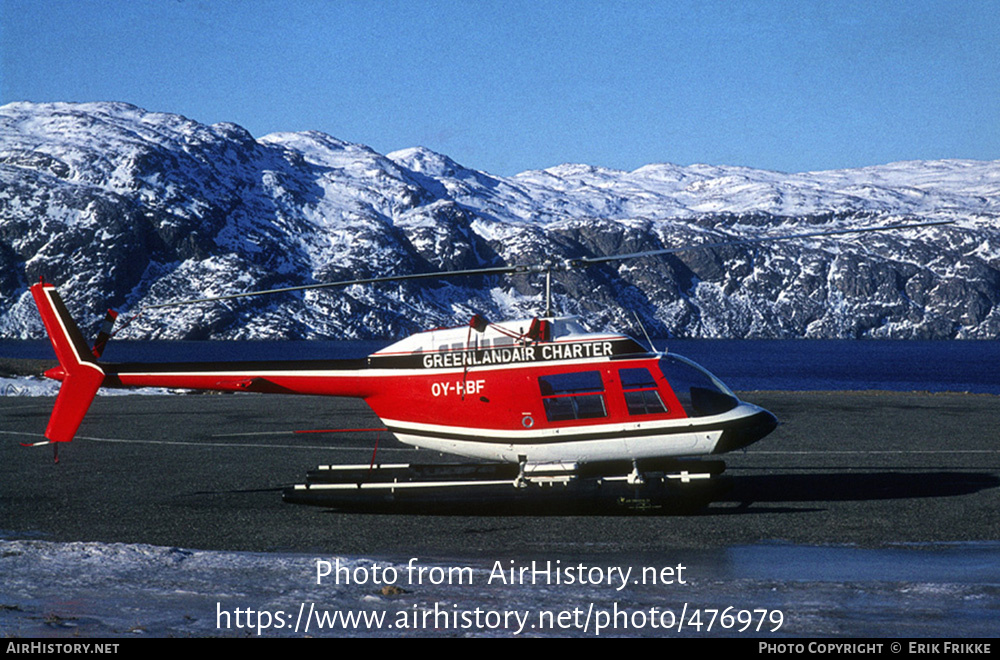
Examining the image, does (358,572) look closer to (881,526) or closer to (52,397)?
(881,526)

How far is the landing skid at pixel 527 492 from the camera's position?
49.4 feet

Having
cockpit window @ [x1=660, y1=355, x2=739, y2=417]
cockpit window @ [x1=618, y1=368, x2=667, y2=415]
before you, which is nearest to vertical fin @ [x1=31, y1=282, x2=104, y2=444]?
cockpit window @ [x1=618, y1=368, x2=667, y2=415]

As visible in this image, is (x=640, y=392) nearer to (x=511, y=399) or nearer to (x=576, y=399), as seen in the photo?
(x=576, y=399)

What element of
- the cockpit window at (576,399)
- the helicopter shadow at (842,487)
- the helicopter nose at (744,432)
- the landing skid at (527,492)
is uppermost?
the cockpit window at (576,399)

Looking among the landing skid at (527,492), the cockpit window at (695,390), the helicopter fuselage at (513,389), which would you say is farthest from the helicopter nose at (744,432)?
the landing skid at (527,492)

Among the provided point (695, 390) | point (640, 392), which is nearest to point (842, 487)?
point (695, 390)

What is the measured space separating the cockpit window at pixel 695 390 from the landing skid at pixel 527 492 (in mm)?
1014

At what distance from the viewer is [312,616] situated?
8.84m

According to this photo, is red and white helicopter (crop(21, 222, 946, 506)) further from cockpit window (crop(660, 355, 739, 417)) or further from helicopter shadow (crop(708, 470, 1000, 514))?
helicopter shadow (crop(708, 470, 1000, 514))

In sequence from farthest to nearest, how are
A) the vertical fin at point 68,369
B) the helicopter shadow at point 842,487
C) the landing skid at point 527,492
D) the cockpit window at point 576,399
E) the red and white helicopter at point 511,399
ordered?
1. the helicopter shadow at point 842,487
2. the vertical fin at point 68,369
3. the cockpit window at point 576,399
4. the red and white helicopter at point 511,399
5. the landing skid at point 527,492

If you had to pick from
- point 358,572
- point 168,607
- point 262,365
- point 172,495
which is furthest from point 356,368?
point 168,607

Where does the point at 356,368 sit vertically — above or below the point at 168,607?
above

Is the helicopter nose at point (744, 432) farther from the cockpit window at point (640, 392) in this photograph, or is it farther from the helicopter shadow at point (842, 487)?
the cockpit window at point (640, 392)
